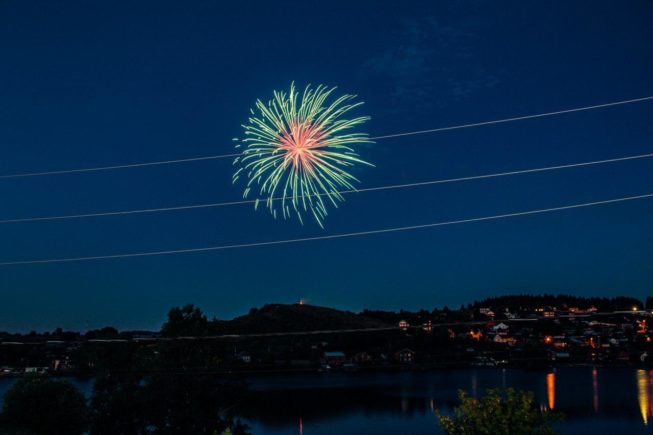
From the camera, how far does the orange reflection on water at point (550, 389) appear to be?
71.2 meters

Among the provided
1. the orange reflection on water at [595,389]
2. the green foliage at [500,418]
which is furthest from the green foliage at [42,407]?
the orange reflection on water at [595,389]

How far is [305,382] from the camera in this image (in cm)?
10481

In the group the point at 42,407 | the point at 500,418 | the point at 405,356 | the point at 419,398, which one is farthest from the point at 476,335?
the point at 500,418

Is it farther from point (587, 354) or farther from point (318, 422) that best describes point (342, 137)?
point (587, 354)

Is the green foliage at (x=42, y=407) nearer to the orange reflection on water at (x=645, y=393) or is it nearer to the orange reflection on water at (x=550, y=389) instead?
the orange reflection on water at (x=645, y=393)

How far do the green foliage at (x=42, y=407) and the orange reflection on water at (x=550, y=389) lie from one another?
52874mm

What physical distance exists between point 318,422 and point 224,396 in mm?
31697

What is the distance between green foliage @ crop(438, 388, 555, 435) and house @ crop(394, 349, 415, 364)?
88.9 metres

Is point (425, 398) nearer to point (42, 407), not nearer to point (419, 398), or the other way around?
point (419, 398)

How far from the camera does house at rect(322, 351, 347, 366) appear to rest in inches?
4309

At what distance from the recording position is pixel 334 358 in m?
111

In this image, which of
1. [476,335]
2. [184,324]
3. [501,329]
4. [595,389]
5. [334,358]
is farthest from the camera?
[501,329]

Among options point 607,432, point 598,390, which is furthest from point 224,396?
point 598,390

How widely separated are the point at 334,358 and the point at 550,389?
4017 centimetres
